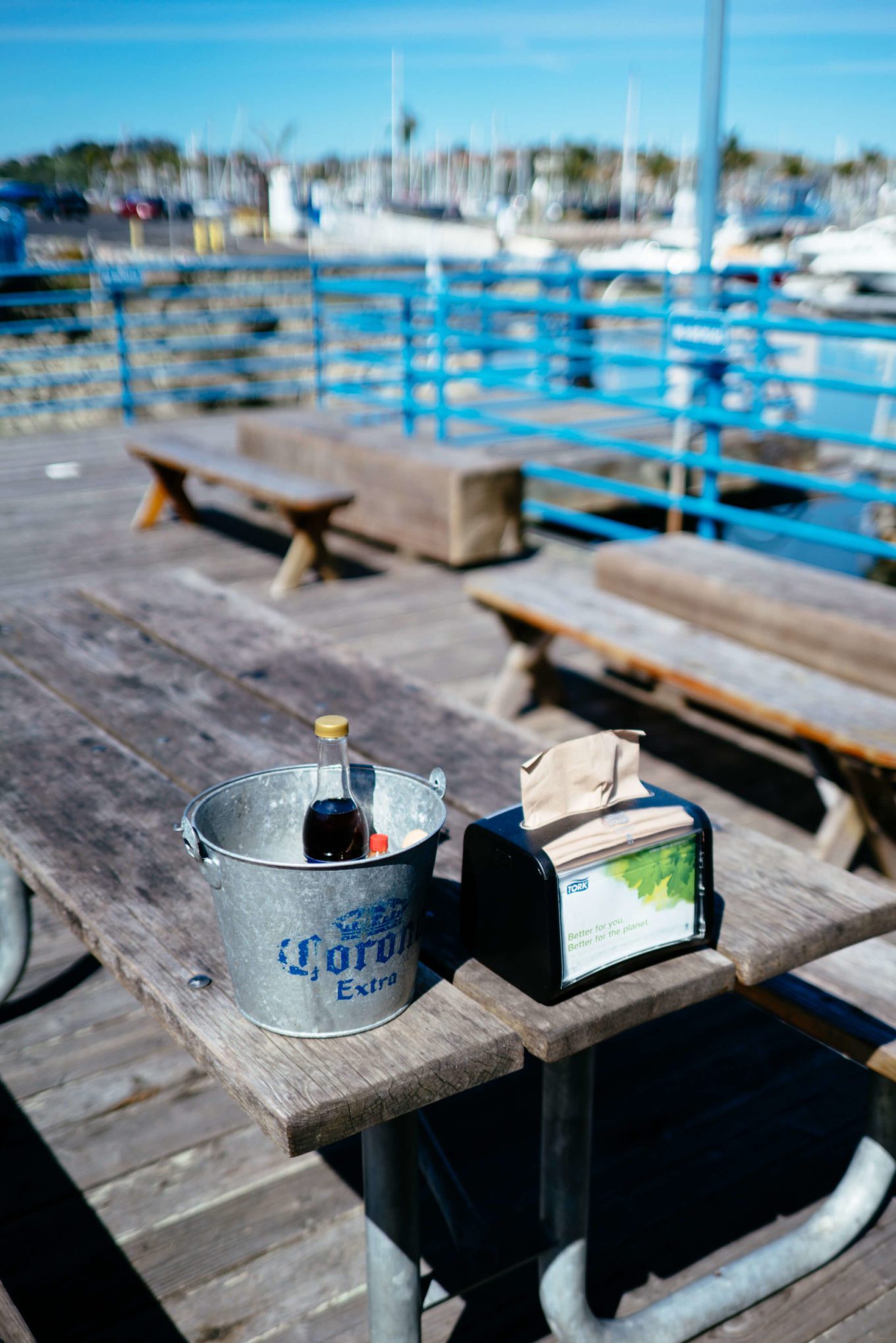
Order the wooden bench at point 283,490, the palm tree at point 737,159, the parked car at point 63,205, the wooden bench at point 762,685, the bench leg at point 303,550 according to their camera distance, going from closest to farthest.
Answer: the wooden bench at point 762,685
the wooden bench at point 283,490
the bench leg at point 303,550
the parked car at point 63,205
the palm tree at point 737,159

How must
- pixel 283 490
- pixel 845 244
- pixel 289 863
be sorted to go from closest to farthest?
pixel 289 863, pixel 283 490, pixel 845 244

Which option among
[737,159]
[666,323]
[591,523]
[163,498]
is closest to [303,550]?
[591,523]

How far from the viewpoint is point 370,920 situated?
1022mm

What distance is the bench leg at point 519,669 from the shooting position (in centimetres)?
355

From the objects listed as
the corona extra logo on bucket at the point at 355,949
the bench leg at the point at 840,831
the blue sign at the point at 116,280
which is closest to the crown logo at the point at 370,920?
the corona extra logo on bucket at the point at 355,949

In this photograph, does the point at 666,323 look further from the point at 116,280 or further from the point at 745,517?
the point at 116,280

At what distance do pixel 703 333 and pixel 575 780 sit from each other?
4.34 m

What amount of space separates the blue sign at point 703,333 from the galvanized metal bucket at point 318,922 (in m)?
3.47

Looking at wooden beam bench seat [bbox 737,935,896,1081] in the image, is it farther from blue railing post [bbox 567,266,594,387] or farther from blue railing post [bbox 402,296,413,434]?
blue railing post [bbox 567,266,594,387]

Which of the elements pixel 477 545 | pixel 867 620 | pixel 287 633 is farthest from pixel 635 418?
pixel 287 633

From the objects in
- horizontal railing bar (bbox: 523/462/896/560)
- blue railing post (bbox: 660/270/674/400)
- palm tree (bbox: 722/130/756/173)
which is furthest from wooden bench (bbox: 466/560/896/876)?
palm tree (bbox: 722/130/756/173)

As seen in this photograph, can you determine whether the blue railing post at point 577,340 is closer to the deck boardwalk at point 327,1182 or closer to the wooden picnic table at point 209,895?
A: the wooden picnic table at point 209,895

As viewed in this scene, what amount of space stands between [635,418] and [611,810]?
6.43m

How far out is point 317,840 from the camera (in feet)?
3.78
